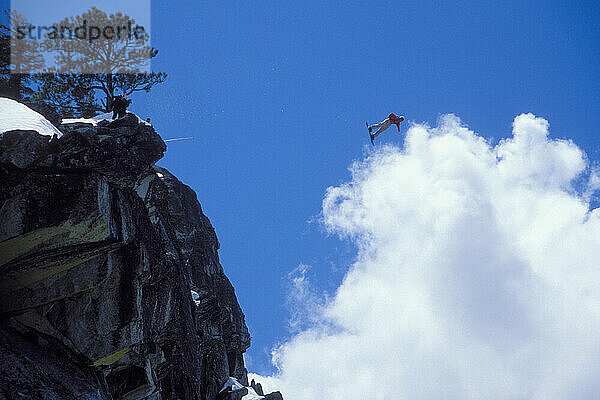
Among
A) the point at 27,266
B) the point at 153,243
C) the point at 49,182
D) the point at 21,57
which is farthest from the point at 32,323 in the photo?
the point at 21,57

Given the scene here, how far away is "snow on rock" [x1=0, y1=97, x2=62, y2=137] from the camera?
15.3 m

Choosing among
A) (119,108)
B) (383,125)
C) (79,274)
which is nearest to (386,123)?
(383,125)

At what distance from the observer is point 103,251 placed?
17156 millimetres

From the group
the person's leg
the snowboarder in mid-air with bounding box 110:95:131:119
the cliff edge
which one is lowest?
the cliff edge

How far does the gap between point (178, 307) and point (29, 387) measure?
1259 cm

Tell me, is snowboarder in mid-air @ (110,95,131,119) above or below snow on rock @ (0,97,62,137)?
above

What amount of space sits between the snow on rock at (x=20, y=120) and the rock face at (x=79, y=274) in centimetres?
59

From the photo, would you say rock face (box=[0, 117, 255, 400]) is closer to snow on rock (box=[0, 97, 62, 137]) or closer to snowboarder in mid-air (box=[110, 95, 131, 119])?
snow on rock (box=[0, 97, 62, 137])

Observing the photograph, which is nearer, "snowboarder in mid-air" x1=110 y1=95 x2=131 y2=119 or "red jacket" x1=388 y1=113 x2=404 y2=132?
"snowboarder in mid-air" x1=110 y1=95 x2=131 y2=119

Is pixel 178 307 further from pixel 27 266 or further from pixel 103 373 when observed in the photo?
pixel 27 266

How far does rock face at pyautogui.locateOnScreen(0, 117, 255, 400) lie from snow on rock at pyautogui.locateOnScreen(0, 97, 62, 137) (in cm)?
59

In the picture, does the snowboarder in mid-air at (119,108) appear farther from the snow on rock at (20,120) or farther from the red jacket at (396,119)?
the red jacket at (396,119)

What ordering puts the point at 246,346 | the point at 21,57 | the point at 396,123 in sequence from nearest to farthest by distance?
1. the point at 396,123
2. the point at 21,57
3. the point at 246,346

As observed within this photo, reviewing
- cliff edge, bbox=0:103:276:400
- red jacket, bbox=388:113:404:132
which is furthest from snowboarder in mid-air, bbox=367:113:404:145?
cliff edge, bbox=0:103:276:400
